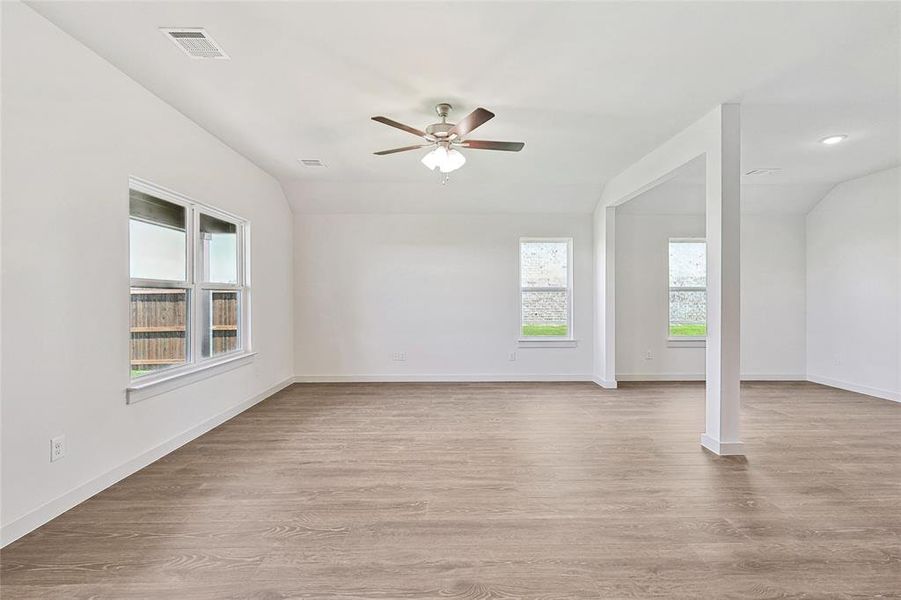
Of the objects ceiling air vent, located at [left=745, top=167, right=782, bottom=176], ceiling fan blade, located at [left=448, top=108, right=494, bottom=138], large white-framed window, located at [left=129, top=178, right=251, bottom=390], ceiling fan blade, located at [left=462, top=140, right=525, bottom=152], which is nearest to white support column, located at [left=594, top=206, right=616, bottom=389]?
ceiling air vent, located at [left=745, top=167, right=782, bottom=176]

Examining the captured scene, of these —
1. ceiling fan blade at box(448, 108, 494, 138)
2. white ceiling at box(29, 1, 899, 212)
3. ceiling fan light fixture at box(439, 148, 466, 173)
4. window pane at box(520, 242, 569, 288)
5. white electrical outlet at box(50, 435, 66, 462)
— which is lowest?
white electrical outlet at box(50, 435, 66, 462)

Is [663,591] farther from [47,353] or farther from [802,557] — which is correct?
[47,353]

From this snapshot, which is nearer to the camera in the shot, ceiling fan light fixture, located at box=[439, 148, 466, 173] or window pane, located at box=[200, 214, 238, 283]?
ceiling fan light fixture, located at box=[439, 148, 466, 173]

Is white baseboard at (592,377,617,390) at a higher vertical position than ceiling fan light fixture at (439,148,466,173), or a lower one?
lower

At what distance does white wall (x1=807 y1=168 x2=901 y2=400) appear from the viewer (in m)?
5.04

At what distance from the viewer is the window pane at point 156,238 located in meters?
3.03

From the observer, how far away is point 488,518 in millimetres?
2309

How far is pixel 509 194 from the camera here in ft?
18.9

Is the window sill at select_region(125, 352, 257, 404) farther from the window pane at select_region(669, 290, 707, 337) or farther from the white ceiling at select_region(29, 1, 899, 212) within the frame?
the window pane at select_region(669, 290, 707, 337)

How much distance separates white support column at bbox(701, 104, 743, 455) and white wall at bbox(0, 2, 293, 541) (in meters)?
A: 4.28

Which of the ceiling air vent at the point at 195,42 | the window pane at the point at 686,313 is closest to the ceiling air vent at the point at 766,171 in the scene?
the window pane at the point at 686,313

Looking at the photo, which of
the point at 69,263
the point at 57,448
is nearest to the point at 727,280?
the point at 69,263

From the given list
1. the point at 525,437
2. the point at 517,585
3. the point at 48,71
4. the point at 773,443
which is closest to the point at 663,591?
the point at 517,585

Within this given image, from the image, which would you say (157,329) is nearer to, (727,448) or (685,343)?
(727,448)
